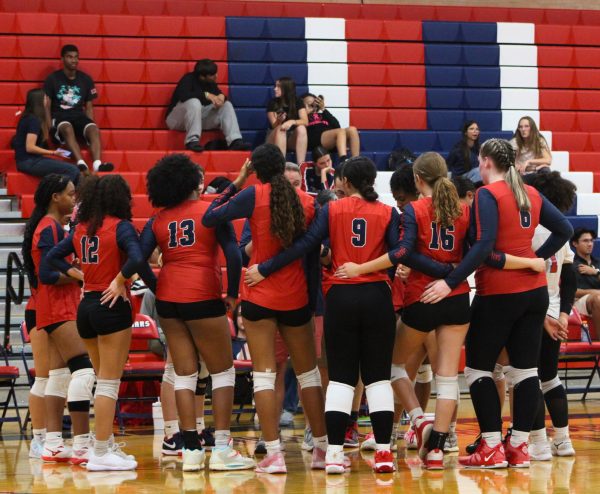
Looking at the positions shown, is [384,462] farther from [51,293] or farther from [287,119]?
[287,119]

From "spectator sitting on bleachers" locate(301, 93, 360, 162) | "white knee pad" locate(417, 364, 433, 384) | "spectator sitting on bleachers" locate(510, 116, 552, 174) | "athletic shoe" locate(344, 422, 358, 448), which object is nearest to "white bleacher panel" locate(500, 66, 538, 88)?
"spectator sitting on bleachers" locate(510, 116, 552, 174)

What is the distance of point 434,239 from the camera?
5535mm

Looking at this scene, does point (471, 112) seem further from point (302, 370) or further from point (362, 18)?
point (302, 370)

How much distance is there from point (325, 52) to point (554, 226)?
7.74 metres

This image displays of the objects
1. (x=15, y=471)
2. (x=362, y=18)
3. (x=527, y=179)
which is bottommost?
(x=15, y=471)

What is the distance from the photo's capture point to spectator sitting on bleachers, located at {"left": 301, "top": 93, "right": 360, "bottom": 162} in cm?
1152

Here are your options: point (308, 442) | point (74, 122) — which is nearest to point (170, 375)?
point (308, 442)

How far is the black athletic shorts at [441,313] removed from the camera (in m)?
5.50

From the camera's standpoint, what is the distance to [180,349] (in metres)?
5.69

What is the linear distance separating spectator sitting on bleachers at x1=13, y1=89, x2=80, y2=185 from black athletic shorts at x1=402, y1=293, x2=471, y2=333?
5.66 metres

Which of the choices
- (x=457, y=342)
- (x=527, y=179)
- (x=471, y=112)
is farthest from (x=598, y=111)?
(x=457, y=342)

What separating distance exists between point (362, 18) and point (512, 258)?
340 inches

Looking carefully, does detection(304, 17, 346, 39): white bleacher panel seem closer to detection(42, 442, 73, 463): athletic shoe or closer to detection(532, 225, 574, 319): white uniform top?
detection(532, 225, 574, 319): white uniform top

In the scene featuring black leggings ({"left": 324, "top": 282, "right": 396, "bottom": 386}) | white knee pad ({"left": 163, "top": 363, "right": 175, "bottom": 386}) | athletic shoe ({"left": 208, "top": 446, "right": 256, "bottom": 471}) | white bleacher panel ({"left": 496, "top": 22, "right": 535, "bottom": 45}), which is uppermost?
white bleacher panel ({"left": 496, "top": 22, "right": 535, "bottom": 45})
